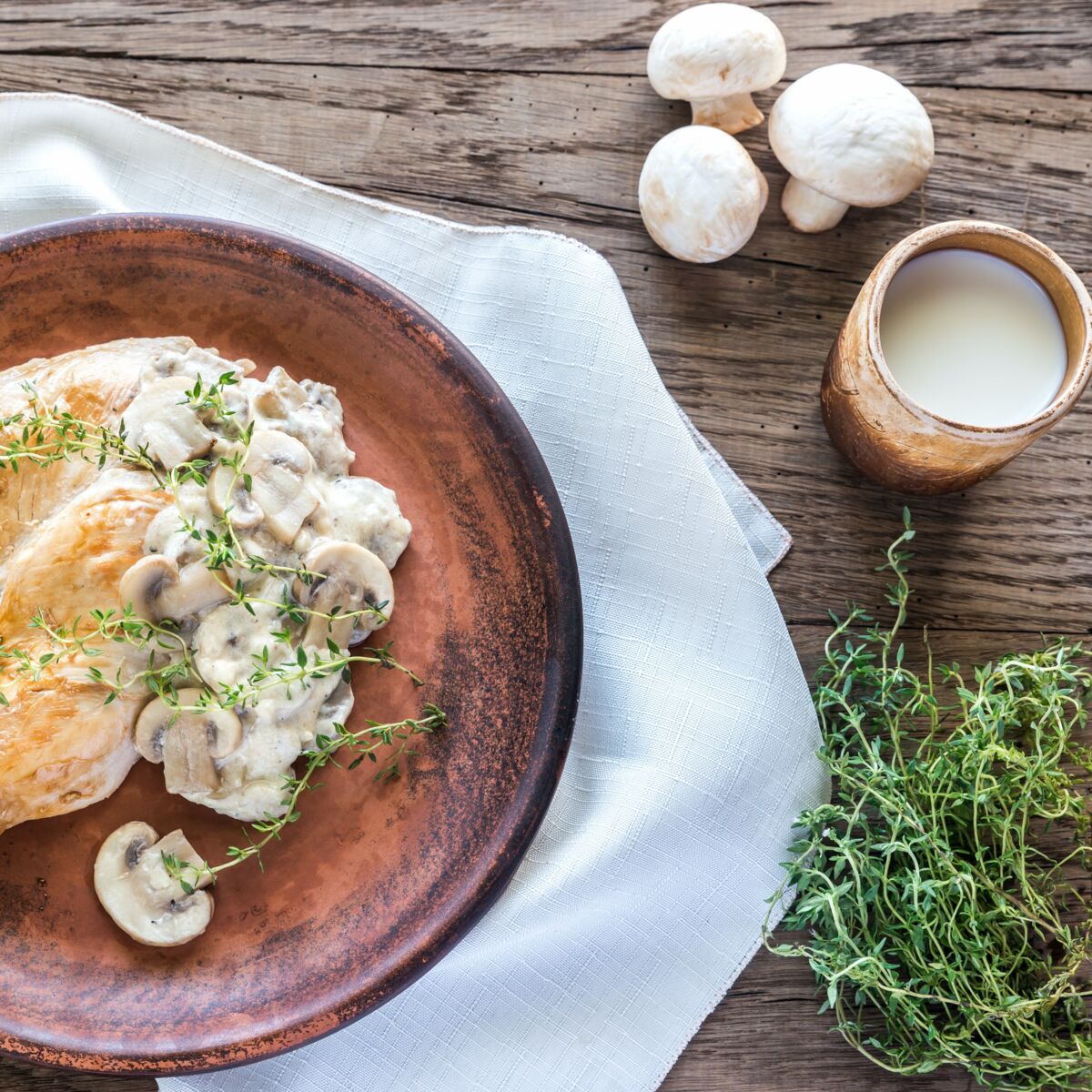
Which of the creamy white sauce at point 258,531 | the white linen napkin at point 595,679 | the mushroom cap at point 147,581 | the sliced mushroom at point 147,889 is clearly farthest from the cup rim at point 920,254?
the sliced mushroom at point 147,889

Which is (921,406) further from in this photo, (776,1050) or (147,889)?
(147,889)

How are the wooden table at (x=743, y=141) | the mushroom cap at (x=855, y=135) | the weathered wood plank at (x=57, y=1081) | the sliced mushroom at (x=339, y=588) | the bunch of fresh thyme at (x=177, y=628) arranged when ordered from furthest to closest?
the wooden table at (x=743, y=141) → the weathered wood plank at (x=57, y=1081) → the mushroom cap at (x=855, y=135) → the sliced mushroom at (x=339, y=588) → the bunch of fresh thyme at (x=177, y=628)

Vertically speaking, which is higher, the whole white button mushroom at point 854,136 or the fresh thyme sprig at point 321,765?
the whole white button mushroom at point 854,136

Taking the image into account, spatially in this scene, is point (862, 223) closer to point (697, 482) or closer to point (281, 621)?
point (697, 482)

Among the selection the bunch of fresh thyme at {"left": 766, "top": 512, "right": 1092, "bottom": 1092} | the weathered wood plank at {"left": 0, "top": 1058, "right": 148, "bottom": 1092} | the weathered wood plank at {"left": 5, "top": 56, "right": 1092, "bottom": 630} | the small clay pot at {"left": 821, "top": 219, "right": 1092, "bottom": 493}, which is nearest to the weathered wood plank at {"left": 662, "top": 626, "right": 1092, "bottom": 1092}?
the bunch of fresh thyme at {"left": 766, "top": 512, "right": 1092, "bottom": 1092}

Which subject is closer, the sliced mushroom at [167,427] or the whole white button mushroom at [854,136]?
the sliced mushroom at [167,427]

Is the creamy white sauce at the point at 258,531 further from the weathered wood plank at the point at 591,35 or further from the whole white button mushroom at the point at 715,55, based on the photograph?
the whole white button mushroom at the point at 715,55

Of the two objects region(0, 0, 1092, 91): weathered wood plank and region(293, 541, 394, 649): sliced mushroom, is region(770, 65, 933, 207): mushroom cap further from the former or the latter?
region(293, 541, 394, 649): sliced mushroom

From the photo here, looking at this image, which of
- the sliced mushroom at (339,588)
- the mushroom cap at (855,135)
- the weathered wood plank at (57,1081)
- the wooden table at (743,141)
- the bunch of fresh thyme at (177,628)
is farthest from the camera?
the wooden table at (743,141)
